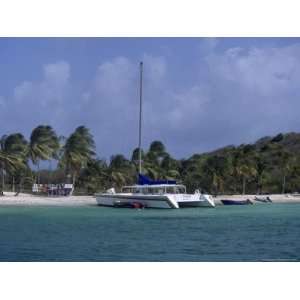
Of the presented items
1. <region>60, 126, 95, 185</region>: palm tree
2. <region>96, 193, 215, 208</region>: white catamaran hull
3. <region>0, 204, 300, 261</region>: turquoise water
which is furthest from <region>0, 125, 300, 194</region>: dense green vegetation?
<region>0, 204, 300, 261</region>: turquoise water

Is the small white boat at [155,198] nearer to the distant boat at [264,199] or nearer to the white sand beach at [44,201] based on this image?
the white sand beach at [44,201]

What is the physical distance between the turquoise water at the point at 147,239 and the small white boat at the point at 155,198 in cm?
918

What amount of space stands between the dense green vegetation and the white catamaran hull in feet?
31.1

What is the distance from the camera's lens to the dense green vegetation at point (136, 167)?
47406 mm

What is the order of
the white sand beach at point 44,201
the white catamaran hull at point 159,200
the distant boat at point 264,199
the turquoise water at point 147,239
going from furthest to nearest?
the distant boat at point 264,199
the white sand beach at point 44,201
the white catamaran hull at point 159,200
the turquoise water at point 147,239

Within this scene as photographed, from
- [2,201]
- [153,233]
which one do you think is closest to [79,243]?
[153,233]

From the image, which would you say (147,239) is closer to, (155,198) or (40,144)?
(155,198)

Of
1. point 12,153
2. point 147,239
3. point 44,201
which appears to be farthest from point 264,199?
point 147,239

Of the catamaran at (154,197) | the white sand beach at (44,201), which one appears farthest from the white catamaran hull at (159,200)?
the white sand beach at (44,201)

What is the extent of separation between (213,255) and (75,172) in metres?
36.6

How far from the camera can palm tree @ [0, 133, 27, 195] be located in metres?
45.2

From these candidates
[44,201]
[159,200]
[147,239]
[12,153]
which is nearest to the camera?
[147,239]

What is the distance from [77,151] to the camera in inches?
1941

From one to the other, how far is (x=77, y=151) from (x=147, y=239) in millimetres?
31410
